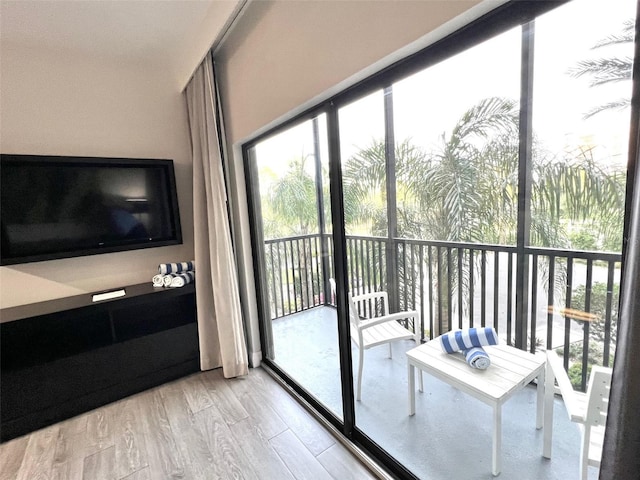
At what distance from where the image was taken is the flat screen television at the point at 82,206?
1966 millimetres

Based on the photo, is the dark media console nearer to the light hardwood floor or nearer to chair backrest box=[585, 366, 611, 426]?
the light hardwood floor

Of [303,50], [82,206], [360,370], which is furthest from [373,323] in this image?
[82,206]

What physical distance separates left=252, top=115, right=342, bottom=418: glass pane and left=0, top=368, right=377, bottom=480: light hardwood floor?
282 millimetres

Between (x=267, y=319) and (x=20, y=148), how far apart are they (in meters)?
2.19

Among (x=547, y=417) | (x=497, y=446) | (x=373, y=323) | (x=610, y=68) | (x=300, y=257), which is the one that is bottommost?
(x=497, y=446)

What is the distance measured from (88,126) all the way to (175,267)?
1271mm

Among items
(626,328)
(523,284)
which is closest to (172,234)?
(523,284)

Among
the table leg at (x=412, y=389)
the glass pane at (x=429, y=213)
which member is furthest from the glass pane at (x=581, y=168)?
the table leg at (x=412, y=389)

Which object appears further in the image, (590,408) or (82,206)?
(82,206)

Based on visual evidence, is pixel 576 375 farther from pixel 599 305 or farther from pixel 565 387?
pixel 599 305

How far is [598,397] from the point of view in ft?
2.92

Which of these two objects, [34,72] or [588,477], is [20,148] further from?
[588,477]

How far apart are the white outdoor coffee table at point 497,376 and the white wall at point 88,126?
92.8 inches

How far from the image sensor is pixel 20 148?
207cm
